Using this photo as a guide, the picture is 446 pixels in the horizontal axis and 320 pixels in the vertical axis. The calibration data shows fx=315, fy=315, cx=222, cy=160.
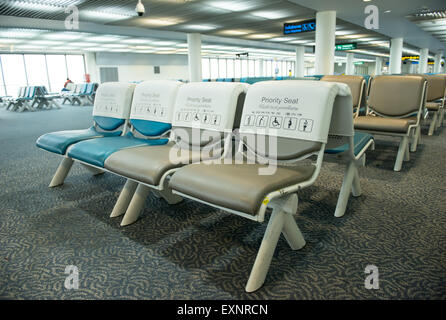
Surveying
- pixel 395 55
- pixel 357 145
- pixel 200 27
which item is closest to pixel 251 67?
pixel 395 55

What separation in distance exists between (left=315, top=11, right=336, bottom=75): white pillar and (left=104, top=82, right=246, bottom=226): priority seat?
728cm

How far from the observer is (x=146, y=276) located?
1526mm

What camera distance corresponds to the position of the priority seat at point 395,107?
3127mm

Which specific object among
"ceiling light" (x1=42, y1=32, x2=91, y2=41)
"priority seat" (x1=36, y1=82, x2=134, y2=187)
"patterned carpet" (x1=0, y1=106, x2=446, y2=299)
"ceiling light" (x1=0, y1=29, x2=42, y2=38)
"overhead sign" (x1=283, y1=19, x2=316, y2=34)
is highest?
"ceiling light" (x1=42, y1=32, x2=91, y2=41)

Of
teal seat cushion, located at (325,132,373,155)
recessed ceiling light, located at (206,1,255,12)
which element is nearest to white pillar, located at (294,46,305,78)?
recessed ceiling light, located at (206,1,255,12)

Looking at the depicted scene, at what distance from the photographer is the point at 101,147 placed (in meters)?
2.22

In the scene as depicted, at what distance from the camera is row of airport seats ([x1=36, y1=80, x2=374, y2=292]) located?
4.66 ft

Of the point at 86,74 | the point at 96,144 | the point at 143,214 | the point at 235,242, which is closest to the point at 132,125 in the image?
the point at 96,144

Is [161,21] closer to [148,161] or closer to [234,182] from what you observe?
[148,161]

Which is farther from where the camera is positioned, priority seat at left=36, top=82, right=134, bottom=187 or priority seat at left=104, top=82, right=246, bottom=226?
priority seat at left=36, top=82, right=134, bottom=187

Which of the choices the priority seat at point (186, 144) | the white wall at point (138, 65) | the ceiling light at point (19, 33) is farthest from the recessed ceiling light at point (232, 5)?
the white wall at point (138, 65)

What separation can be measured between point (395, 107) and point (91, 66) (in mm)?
20093

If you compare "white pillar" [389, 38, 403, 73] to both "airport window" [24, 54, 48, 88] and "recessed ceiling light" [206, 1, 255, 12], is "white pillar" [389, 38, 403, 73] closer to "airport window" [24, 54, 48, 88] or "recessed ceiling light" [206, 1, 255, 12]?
"recessed ceiling light" [206, 1, 255, 12]

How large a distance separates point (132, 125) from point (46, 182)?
116 cm
